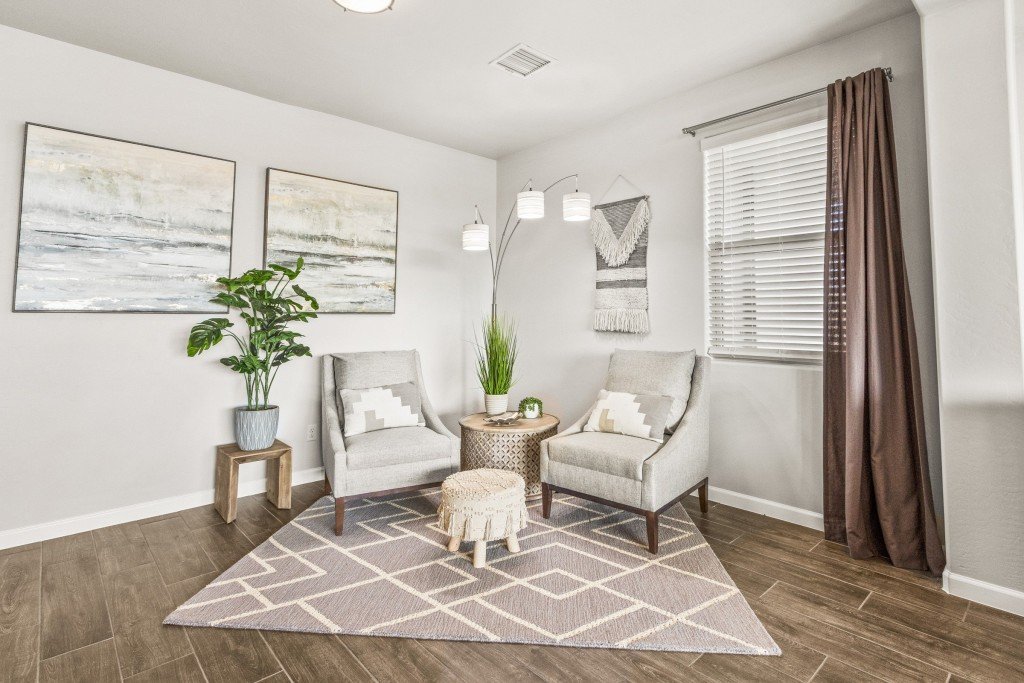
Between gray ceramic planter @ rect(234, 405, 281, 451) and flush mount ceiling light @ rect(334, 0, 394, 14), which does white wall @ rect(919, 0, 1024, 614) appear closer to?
flush mount ceiling light @ rect(334, 0, 394, 14)

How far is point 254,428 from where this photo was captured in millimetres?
3105

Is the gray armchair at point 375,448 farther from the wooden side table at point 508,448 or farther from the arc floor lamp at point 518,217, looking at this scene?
the arc floor lamp at point 518,217

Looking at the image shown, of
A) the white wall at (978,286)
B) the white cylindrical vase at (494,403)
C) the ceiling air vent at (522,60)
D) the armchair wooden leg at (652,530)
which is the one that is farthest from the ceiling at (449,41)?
the armchair wooden leg at (652,530)

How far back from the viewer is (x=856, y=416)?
2512mm

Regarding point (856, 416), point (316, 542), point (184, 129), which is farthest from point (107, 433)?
point (856, 416)

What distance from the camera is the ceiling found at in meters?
2.52

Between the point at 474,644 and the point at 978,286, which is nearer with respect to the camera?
the point at 474,644

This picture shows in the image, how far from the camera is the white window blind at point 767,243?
2.86m

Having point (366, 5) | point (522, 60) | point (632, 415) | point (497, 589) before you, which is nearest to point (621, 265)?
point (632, 415)

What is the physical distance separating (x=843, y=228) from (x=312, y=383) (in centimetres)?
351

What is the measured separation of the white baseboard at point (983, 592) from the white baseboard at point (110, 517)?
3845 millimetres

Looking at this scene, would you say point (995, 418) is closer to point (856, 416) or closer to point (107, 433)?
point (856, 416)

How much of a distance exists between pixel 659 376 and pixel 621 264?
103 centimetres

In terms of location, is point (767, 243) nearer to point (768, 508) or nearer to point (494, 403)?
point (768, 508)
